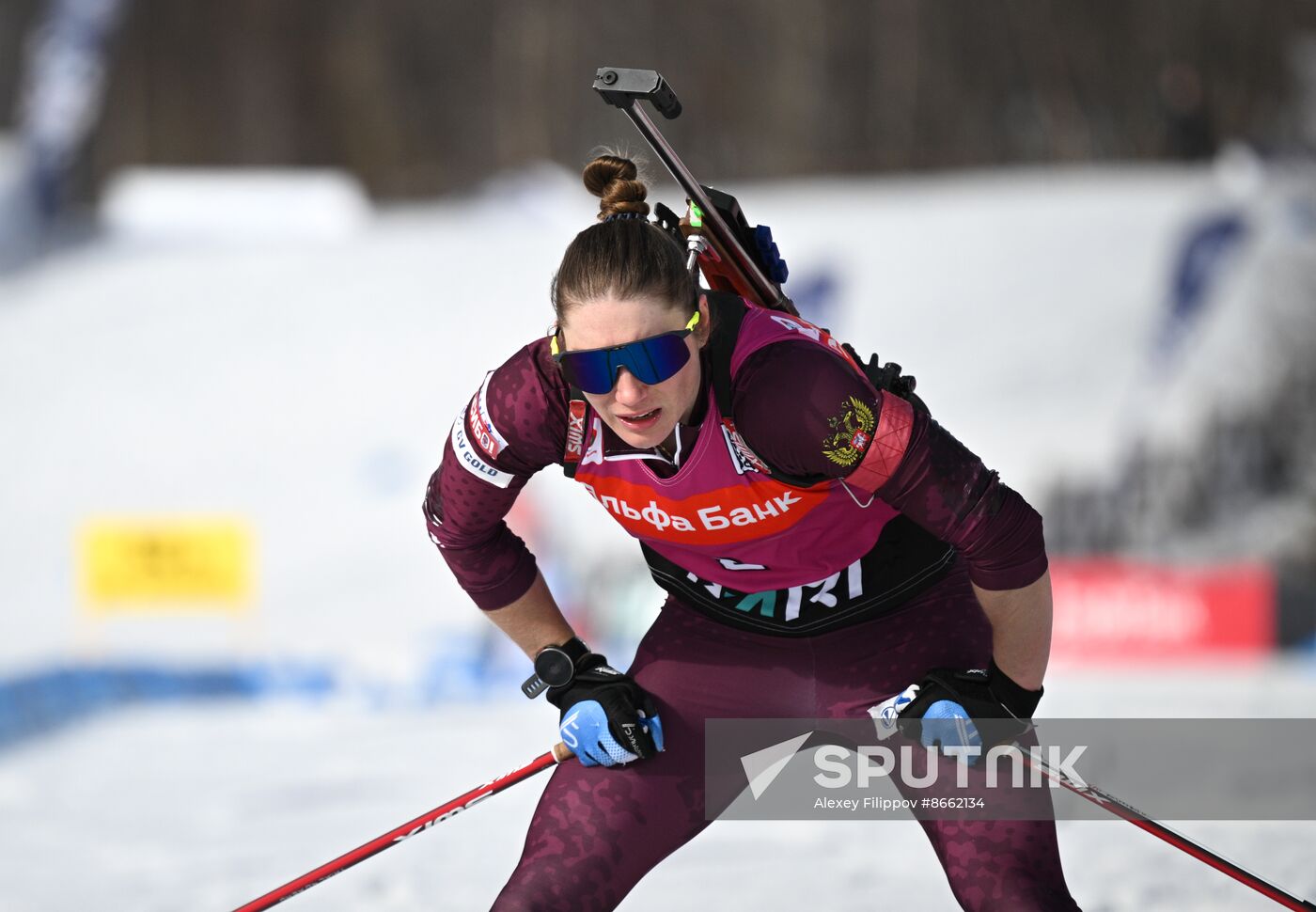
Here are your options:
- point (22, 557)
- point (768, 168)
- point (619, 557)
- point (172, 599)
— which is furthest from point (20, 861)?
point (768, 168)

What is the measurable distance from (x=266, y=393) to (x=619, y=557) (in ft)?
16.9

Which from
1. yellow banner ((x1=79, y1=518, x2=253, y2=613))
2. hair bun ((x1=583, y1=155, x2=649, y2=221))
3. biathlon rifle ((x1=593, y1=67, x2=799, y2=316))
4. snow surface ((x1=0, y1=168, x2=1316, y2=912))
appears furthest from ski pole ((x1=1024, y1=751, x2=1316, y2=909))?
yellow banner ((x1=79, y1=518, x2=253, y2=613))

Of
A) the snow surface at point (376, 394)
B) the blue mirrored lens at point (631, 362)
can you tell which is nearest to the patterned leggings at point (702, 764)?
the blue mirrored lens at point (631, 362)

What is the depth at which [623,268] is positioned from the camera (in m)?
2.13

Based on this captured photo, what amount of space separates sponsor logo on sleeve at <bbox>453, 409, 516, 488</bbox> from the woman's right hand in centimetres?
39

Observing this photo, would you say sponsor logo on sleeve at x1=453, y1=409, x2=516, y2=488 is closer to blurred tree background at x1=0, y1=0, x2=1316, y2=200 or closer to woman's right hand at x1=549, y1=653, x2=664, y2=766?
woman's right hand at x1=549, y1=653, x2=664, y2=766

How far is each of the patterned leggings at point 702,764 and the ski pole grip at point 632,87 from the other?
0.89 m

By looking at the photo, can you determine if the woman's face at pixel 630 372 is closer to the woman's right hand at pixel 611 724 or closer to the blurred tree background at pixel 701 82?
the woman's right hand at pixel 611 724

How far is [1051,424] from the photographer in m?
11.8

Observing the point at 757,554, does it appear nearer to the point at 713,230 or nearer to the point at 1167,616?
the point at 713,230

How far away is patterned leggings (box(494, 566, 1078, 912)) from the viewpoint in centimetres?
221

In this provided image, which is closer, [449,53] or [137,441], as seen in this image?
[137,441]

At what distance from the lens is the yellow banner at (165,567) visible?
8.36m

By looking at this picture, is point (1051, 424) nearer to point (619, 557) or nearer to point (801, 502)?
point (619, 557)
